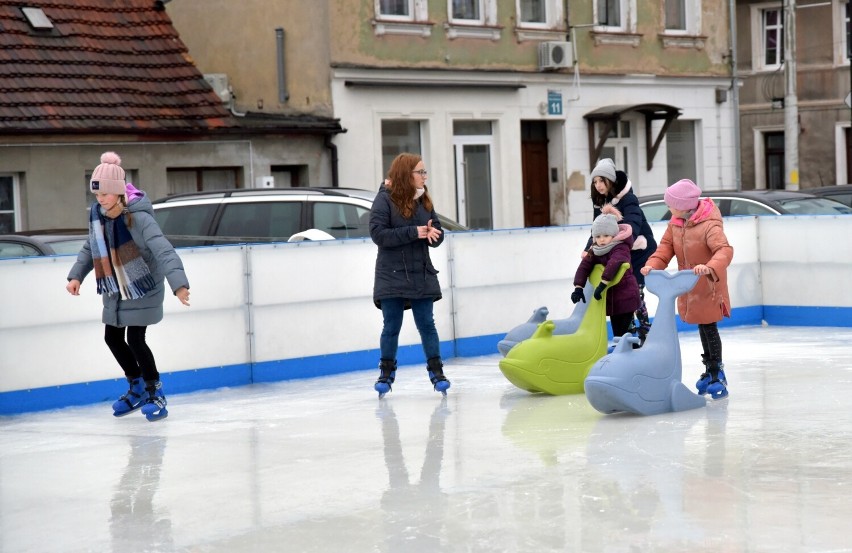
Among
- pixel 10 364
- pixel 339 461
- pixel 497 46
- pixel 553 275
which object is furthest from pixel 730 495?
pixel 497 46

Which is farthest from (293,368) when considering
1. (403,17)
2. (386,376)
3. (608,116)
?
(608,116)

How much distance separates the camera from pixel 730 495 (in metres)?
7.41

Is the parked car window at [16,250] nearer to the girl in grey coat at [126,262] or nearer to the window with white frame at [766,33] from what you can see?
the girl in grey coat at [126,262]

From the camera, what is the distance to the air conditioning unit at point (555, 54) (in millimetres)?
29031

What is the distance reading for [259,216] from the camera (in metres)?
16.2

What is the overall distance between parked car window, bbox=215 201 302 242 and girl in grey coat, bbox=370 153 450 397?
15.2ft

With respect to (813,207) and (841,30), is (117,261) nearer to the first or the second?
(813,207)

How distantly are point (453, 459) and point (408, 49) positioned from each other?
18.9 m

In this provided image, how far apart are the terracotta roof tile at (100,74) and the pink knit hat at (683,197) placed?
545 inches

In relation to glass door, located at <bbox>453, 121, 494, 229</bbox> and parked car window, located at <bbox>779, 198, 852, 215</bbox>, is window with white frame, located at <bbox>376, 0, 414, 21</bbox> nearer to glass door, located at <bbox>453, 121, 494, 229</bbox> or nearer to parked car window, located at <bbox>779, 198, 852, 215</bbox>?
glass door, located at <bbox>453, 121, 494, 229</bbox>

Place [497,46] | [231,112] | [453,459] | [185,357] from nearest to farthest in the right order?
1. [453,459]
2. [185,357]
3. [231,112]
4. [497,46]

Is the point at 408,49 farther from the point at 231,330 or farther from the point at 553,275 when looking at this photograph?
the point at 231,330

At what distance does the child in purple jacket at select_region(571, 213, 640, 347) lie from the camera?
1117cm

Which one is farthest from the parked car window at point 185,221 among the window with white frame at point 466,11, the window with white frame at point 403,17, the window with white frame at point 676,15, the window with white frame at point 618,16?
the window with white frame at point 676,15
